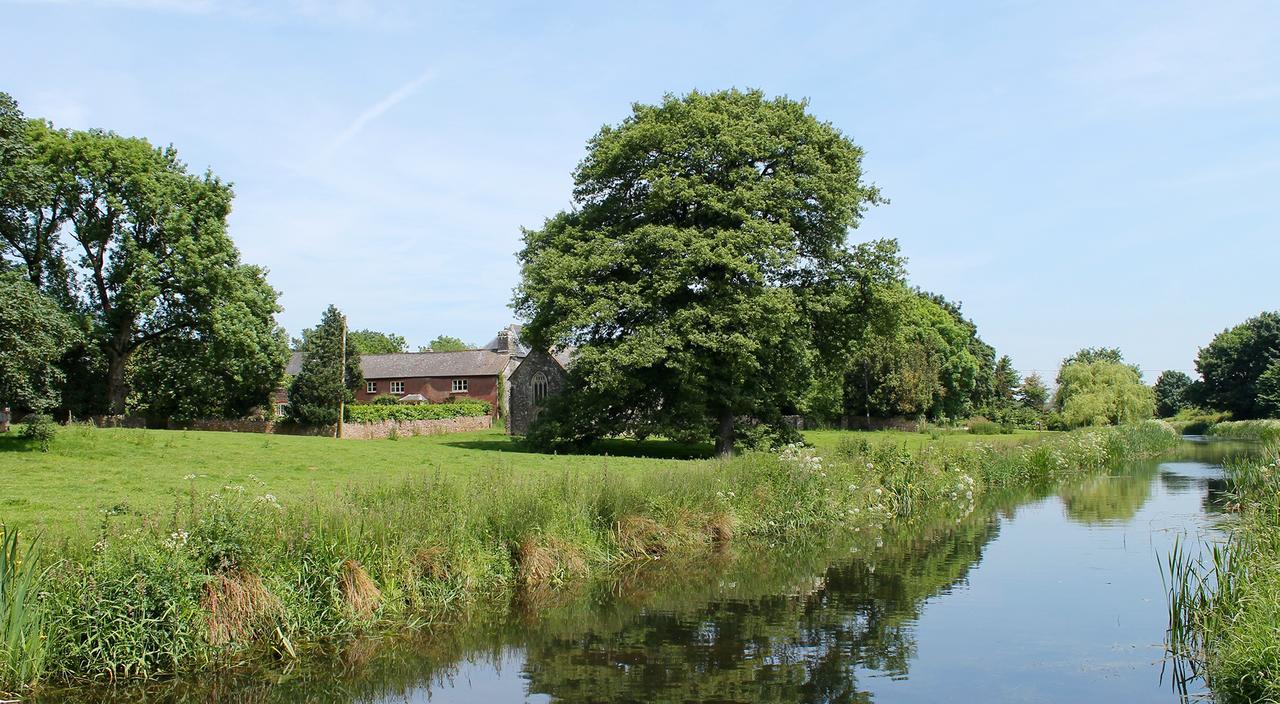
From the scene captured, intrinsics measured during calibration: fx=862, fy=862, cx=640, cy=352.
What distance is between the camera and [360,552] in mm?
12461

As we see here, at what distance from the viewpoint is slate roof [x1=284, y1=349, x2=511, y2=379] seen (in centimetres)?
7550

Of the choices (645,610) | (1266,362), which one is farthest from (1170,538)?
(1266,362)

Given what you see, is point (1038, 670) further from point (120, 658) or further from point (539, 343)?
point (539, 343)

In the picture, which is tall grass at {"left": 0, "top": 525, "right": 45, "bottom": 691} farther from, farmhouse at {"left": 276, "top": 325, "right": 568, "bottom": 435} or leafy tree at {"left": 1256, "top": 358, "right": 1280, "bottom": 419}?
leafy tree at {"left": 1256, "top": 358, "right": 1280, "bottom": 419}

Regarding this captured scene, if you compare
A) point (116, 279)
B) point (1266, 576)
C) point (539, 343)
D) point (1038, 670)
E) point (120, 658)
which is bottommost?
point (1038, 670)

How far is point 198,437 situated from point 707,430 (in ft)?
62.6

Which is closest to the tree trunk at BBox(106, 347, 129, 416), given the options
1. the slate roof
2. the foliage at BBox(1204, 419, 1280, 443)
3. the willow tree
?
the willow tree

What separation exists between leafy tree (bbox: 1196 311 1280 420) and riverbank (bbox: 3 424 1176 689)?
7943 centimetres

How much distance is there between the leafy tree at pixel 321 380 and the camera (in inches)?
2015

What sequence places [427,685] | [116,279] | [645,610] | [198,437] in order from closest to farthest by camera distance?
[427,685]
[645,610]
[198,437]
[116,279]

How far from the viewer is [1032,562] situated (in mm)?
18328

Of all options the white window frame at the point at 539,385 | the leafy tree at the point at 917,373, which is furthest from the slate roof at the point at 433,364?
the leafy tree at the point at 917,373

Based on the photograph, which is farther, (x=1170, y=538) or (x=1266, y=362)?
(x=1266, y=362)

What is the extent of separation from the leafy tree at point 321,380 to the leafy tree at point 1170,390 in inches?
Result: 4028
